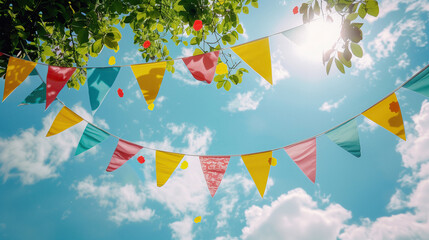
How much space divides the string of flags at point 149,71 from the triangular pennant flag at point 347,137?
3.60 ft

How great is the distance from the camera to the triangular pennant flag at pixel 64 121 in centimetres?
278

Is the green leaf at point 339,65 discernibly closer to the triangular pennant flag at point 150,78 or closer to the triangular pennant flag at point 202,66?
the triangular pennant flag at point 202,66

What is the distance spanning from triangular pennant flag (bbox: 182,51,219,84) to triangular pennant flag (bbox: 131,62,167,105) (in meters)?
0.28

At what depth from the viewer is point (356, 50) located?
4.55 feet

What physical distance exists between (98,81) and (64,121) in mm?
1055

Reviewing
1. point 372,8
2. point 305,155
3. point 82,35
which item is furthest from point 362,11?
point 82,35

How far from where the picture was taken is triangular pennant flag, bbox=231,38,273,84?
1.85m

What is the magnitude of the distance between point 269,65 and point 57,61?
11.6 feet

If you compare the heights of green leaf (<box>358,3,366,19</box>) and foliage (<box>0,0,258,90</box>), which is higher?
foliage (<box>0,0,258,90</box>)

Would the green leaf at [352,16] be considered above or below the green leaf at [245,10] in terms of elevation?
Answer: below

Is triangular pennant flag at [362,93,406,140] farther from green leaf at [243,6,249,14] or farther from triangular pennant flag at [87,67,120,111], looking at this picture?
triangular pennant flag at [87,67,120,111]

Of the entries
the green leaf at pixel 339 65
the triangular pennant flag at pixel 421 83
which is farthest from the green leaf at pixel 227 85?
the triangular pennant flag at pixel 421 83

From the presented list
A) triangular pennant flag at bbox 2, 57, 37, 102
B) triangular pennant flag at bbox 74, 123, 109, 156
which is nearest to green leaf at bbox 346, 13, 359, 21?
triangular pennant flag at bbox 74, 123, 109, 156

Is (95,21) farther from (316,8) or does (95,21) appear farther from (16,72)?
(316,8)
